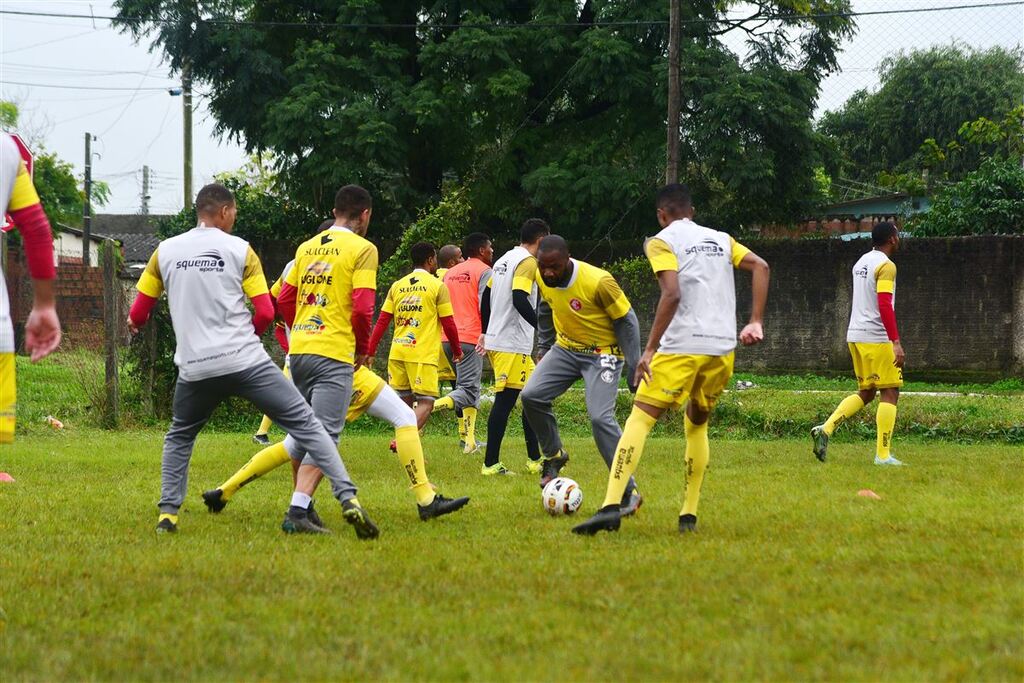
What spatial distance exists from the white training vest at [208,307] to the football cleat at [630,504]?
256cm

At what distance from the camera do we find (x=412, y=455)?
306 inches

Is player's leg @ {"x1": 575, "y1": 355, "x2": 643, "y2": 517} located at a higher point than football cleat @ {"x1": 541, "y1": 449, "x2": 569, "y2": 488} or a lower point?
higher

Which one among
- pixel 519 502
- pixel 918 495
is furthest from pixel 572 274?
pixel 918 495

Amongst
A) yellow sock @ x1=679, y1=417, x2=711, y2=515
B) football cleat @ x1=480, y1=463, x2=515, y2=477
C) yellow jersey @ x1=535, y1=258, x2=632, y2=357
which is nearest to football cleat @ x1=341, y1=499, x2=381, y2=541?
yellow sock @ x1=679, y1=417, x2=711, y2=515

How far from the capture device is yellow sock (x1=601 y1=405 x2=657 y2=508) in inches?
279

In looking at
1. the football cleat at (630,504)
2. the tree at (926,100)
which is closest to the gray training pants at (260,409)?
the football cleat at (630,504)

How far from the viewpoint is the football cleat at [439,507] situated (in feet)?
24.9

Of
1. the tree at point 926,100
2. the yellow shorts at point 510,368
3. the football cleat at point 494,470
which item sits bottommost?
the football cleat at point 494,470

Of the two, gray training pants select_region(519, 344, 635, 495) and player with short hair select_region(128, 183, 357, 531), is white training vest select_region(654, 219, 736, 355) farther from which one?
player with short hair select_region(128, 183, 357, 531)

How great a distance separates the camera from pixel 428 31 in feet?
88.4

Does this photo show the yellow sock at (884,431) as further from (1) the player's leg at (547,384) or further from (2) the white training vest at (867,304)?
(1) the player's leg at (547,384)

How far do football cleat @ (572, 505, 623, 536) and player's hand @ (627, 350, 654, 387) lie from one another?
80 cm

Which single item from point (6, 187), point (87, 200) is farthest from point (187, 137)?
point (6, 187)

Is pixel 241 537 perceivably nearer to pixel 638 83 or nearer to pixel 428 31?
pixel 638 83
